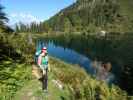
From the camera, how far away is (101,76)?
3397 cm

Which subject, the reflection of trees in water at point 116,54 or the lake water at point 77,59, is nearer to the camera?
the reflection of trees in water at point 116,54

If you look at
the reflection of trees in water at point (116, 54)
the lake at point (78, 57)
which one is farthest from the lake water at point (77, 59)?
the reflection of trees in water at point (116, 54)

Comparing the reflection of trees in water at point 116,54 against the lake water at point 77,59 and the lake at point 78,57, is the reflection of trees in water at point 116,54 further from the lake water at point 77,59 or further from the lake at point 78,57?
the lake water at point 77,59

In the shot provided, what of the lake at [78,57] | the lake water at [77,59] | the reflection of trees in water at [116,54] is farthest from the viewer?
the lake water at [77,59]

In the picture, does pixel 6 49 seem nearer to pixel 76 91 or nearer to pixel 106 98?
pixel 76 91

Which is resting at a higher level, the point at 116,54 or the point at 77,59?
the point at 116,54

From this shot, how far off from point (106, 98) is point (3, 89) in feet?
24.3

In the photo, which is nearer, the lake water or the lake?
the lake

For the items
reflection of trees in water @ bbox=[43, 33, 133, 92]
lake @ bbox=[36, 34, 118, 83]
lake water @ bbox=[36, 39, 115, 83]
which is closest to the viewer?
reflection of trees in water @ bbox=[43, 33, 133, 92]

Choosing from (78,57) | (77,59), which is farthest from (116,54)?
(77,59)

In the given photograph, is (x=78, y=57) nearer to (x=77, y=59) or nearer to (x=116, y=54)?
A: (x=77, y=59)

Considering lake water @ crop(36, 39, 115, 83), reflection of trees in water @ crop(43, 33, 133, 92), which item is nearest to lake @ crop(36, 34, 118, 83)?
lake water @ crop(36, 39, 115, 83)

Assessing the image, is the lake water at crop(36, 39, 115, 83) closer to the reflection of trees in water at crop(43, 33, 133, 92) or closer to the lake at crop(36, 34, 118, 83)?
the lake at crop(36, 34, 118, 83)

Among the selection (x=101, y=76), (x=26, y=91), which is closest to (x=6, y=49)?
(x=101, y=76)
